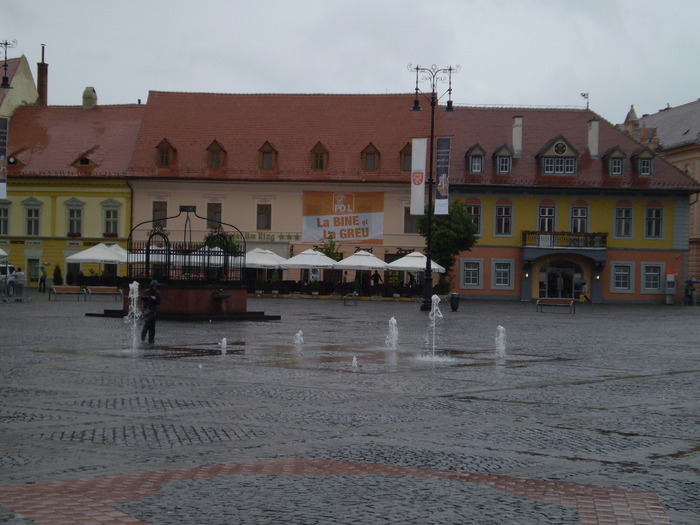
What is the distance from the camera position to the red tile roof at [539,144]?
62.4m

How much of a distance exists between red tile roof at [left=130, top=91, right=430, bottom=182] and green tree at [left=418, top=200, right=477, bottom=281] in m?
7.38

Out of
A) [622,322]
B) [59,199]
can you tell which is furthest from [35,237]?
[622,322]

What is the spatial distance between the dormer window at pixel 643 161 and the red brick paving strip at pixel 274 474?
56974mm

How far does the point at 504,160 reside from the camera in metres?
63.2

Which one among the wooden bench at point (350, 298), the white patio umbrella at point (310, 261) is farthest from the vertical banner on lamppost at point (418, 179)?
the white patio umbrella at point (310, 261)

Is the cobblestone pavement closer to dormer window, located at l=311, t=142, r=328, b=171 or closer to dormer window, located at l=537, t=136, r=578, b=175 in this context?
dormer window, located at l=311, t=142, r=328, b=171

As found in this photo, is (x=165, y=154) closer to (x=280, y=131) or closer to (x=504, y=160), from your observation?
(x=280, y=131)

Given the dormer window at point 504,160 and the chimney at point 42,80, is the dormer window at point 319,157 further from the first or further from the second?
the chimney at point 42,80

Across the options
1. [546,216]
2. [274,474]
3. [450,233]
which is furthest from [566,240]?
[274,474]

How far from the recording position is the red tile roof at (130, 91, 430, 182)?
6294cm

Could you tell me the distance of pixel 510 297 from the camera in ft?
206

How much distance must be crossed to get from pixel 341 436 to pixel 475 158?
54005 millimetres

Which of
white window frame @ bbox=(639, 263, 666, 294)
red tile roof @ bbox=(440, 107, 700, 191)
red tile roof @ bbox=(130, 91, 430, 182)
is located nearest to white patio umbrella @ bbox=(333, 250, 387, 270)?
red tile roof @ bbox=(130, 91, 430, 182)

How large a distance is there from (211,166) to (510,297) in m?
20.5
